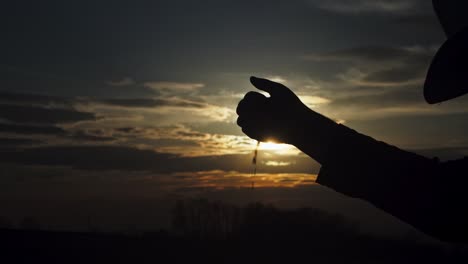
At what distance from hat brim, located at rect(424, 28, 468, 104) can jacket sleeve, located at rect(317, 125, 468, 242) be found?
0.35 meters

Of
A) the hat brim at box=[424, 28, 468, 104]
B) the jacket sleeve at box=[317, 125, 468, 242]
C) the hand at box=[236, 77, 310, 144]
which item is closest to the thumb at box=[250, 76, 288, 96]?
the hand at box=[236, 77, 310, 144]

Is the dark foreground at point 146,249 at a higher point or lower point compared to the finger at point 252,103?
lower

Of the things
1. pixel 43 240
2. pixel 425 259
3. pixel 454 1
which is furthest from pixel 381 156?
pixel 425 259

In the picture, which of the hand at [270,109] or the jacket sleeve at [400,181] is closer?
the jacket sleeve at [400,181]

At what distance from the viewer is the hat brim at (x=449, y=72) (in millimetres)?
2305

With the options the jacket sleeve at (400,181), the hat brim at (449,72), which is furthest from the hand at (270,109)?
the hat brim at (449,72)

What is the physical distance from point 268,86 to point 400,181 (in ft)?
2.64

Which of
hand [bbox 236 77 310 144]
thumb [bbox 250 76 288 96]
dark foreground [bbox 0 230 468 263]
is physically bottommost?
dark foreground [bbox 0 230 468 263]

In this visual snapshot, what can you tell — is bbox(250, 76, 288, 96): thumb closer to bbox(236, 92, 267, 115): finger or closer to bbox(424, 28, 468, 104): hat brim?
bbox(236, 92, 267, 115): finger

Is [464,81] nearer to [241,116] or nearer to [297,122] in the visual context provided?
[297,122]

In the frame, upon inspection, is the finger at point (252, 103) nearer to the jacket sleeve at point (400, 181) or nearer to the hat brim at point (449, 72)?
the jacket sleeve at point (400, 181)

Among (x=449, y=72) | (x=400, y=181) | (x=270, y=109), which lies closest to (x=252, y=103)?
(x=270, y=109)

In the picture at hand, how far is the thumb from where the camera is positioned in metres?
2.40

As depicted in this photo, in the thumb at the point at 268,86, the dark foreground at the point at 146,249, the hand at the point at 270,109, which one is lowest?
the dark foreground at the point at 146,249
